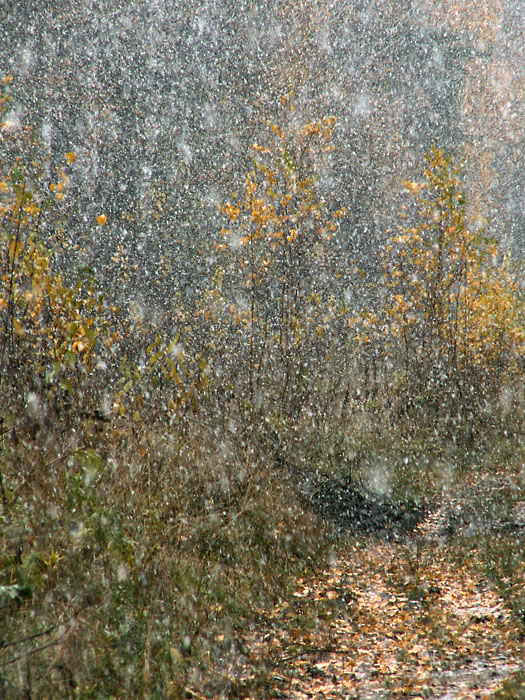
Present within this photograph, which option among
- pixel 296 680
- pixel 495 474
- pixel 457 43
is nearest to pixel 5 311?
pixel 296 680

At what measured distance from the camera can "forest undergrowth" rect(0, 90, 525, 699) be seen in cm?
416

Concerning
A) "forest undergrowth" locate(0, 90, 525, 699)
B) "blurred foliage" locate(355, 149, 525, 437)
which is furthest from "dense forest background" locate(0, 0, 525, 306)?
"forest undergrowth" locate(0, 90, 525, 699)

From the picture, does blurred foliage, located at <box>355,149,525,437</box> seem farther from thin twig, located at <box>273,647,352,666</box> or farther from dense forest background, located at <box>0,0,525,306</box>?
dense forest background, located at <box>0,0,525,306</box>

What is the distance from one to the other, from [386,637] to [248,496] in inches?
77.4

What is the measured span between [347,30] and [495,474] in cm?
3027

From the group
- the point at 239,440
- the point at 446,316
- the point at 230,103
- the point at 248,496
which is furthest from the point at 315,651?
the point at 230,103

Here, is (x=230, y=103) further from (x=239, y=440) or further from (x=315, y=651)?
(x=315, y=651)

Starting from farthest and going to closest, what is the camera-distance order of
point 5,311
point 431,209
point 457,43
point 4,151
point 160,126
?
point 457,43 < point 160,126 < point 4,151 < point 431,209 < point 5,311

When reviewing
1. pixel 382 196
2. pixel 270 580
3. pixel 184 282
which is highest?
pixel 382 196

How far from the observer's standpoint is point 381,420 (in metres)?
10.4

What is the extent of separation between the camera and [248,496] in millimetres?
6559

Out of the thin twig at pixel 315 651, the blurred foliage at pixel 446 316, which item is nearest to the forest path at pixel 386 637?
the thin twig at pixel 315 651

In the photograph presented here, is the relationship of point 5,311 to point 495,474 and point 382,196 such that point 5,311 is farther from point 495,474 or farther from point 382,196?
point 382,196

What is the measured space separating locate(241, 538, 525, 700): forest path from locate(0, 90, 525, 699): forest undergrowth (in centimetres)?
2
